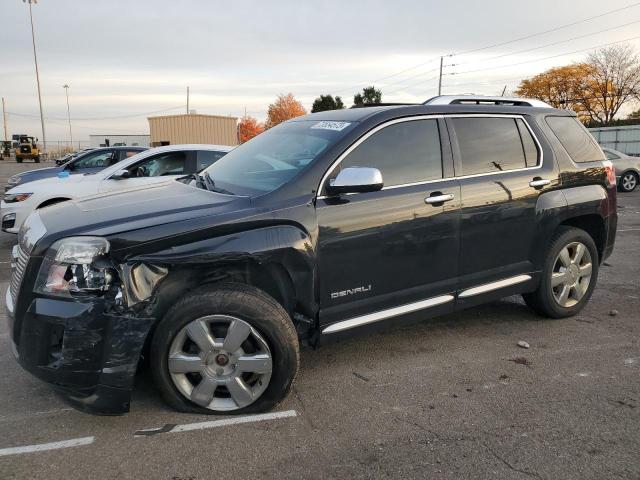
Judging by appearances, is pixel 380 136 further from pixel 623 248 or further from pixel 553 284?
pixel 623 248

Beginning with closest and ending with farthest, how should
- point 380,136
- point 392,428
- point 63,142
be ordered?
point 392,428
point 380,136
point 63,142

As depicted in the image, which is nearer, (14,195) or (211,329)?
(211,329)

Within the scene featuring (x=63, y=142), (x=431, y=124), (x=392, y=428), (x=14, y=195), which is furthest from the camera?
(x=63, y=142)

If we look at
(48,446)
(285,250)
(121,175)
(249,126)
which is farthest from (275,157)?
(249,126)

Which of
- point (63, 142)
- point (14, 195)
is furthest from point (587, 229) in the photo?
point (63, 142)

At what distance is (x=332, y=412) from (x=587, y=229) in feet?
10.5

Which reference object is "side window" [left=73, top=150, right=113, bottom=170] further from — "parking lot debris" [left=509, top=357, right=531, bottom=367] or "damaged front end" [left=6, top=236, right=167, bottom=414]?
"parking lot debris" [left=509, top=357, right=531, bottom=367]

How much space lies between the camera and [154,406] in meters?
3.24

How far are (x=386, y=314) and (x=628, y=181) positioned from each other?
52.2 ft

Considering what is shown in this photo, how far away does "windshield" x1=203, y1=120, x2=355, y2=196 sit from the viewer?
3475 millimetres

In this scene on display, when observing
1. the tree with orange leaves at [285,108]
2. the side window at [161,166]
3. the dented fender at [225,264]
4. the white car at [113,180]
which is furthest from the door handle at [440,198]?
the tree with orange leaves at [285,108]

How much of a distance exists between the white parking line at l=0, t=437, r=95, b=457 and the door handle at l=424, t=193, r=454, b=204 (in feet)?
8.36

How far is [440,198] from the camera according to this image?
3709mm

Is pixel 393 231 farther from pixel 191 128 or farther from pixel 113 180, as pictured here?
pixel 191 128
